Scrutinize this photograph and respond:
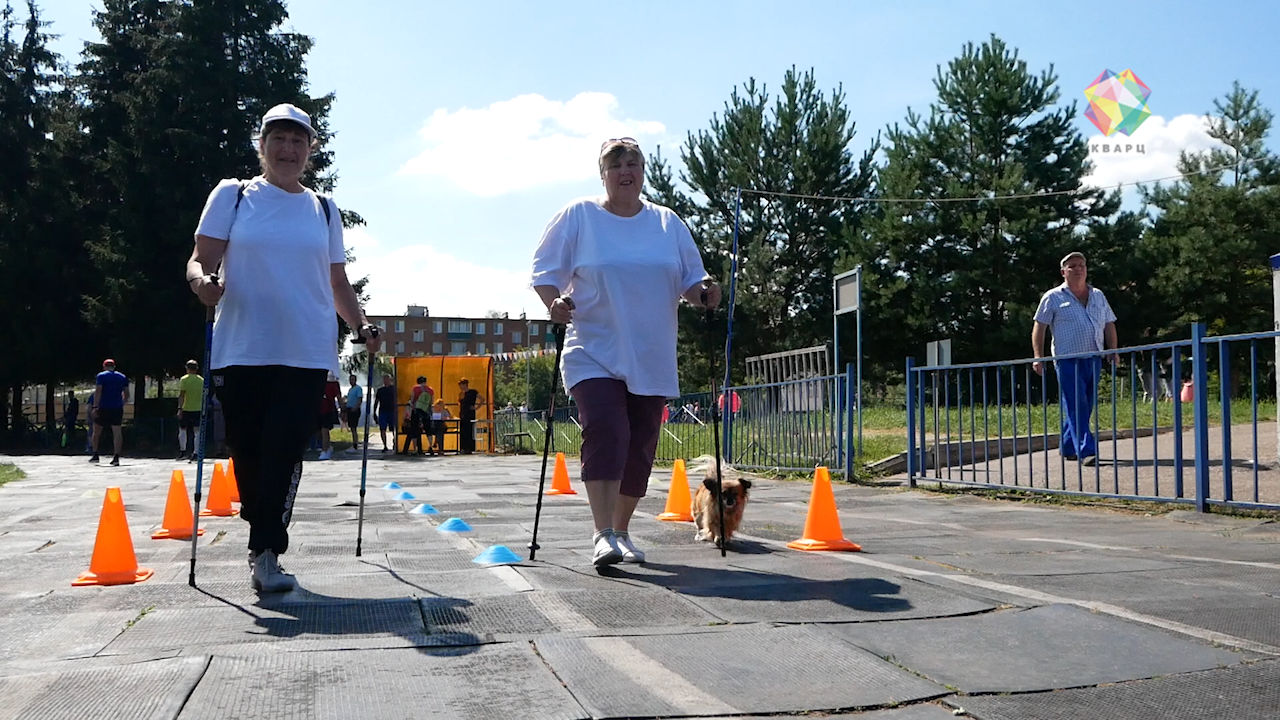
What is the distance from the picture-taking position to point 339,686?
2812 millimetres

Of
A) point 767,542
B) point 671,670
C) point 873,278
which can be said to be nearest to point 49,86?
point 873,278

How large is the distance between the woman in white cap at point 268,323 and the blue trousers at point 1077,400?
6.12 metres

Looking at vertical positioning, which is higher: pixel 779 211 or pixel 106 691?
pixel 779 211

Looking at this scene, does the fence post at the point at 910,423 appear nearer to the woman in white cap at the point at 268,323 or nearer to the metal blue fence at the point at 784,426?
the metal blue fence at the point at 784,426

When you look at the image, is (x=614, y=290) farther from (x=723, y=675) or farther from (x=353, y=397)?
(x=353, y=397)

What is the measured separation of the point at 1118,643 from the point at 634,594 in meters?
1.64

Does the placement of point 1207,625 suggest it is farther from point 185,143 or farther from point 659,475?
point 185,143

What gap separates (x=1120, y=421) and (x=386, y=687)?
8.34 metres

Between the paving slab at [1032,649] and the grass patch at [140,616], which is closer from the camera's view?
the paving slab at [1032,649]

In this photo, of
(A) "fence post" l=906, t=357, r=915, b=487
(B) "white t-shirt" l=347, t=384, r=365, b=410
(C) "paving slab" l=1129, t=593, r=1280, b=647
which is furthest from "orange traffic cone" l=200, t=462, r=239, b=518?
(B) "white t-shirt" l=347, t=384, r=365, b=410

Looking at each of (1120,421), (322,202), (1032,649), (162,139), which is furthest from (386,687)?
(162,139)

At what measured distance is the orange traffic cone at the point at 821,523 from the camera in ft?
18.6

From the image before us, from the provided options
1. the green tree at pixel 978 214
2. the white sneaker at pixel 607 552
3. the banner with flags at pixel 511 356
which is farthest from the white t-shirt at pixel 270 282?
the green tree at pixel 978 214

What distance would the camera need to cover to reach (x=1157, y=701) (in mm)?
2629
